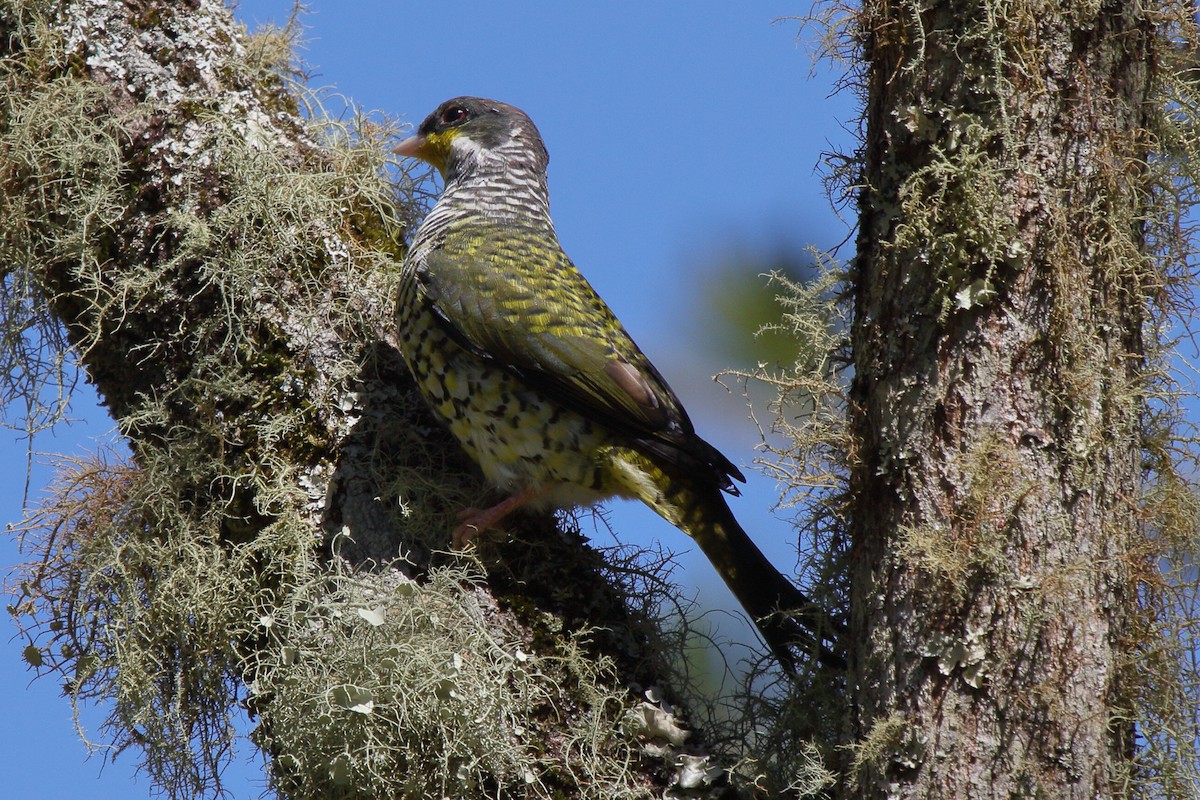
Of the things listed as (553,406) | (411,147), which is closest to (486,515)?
(553,406)

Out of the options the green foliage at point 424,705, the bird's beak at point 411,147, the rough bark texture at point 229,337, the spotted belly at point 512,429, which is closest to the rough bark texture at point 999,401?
the green foliage at point 424,705

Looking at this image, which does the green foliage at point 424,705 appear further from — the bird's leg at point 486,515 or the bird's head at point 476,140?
the bird's head at point 476,140

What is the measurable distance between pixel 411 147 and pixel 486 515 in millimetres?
1671

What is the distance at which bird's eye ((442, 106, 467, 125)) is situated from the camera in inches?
175

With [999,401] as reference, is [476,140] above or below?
above

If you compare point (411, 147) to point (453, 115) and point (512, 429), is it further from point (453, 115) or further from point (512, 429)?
point (512, 429)

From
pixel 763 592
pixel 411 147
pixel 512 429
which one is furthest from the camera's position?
pixel 411 147

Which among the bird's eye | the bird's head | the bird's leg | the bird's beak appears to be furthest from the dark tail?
the bird's eye

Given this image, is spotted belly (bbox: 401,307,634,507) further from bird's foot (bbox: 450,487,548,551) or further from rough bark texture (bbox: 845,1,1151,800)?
rough bark texture (bbox: 845,1,1151,800)

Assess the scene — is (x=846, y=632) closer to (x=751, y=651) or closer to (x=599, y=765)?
(x=751, y=651)

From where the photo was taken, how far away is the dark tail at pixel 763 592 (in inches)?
118

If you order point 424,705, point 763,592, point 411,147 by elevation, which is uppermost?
point 411,147

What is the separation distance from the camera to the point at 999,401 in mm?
2625

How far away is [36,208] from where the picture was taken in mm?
3566
